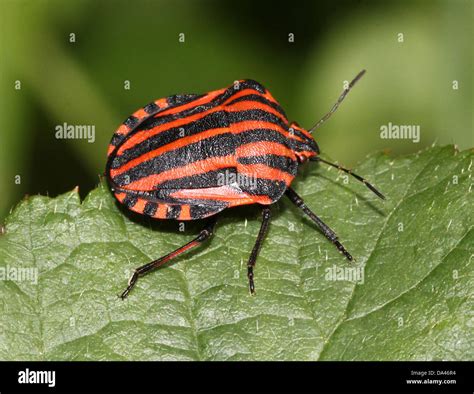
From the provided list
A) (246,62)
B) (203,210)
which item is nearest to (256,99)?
(203,210)

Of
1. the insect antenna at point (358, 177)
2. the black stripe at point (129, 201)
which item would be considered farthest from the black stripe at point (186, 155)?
the insect antenna at point (358, 177)

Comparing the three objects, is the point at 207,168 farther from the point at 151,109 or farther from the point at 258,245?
the point at 151,109

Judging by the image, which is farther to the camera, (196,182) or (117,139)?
(117,139)

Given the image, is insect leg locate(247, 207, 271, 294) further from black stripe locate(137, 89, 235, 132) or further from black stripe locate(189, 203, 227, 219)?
black stripe locate(137, 89, 235, 132)

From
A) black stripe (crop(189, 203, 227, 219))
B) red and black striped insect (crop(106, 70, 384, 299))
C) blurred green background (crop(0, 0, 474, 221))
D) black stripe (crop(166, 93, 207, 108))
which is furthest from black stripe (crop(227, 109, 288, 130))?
blurred green background (crop(0, 0, 474, 221))
